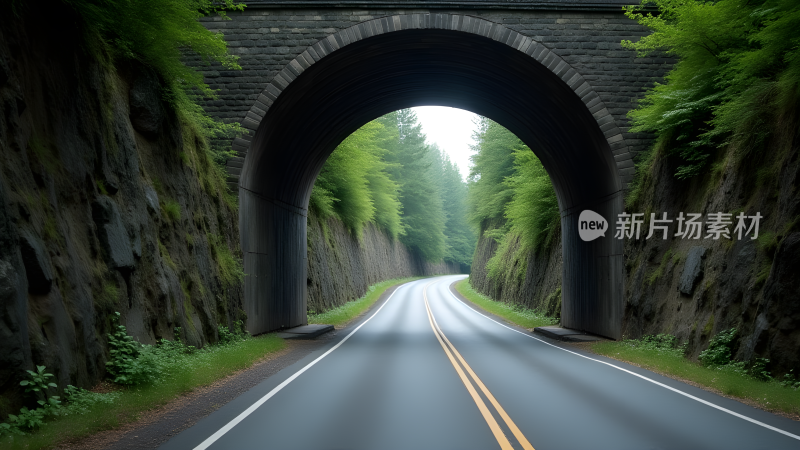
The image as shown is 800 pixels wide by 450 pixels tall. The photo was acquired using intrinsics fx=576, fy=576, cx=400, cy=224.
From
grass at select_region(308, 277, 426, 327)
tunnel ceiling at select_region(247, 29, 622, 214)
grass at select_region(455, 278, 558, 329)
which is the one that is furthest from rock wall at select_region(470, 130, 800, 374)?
grass at select_region(308, 277, 426, 327)

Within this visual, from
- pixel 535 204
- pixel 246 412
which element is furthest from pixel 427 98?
pixel 246 412

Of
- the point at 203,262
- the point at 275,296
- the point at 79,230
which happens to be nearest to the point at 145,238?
the point at 79,230

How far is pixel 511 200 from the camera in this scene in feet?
136

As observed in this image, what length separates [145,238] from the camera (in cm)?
1059

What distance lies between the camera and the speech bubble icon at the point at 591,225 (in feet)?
60.4

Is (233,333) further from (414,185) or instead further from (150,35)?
(414,185)

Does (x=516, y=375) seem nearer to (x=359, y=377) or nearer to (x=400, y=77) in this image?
→ (x=359, y=377)

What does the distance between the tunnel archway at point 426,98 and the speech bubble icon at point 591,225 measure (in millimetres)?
259

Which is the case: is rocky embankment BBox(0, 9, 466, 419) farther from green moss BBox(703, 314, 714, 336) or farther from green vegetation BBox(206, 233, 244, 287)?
green moss BBox(703, 314, 714, 336)

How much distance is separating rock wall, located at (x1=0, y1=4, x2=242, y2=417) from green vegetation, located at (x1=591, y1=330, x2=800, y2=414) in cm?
905

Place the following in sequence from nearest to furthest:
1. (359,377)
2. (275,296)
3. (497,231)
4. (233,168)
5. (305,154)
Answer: (359,377) < (233,168) < (275,296) < (305,154) < (497,231)

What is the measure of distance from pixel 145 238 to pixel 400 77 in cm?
1194

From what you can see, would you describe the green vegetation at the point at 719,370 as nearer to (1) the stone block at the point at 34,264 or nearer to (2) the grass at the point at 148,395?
(2) the grass at the point at 148,395

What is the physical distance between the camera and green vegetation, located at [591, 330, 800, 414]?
7887 millimetres
